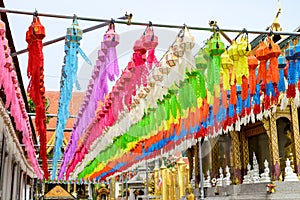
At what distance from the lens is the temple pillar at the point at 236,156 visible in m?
10.2

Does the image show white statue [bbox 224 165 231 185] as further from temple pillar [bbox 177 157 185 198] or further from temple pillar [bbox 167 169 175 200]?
temple pillar [bbox 167 169 175 200]

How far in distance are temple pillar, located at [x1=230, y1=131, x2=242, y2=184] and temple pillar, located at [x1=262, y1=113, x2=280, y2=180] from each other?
1466mm

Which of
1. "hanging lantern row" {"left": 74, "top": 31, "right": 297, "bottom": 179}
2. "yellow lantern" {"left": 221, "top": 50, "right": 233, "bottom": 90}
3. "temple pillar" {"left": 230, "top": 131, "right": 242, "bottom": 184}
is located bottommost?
"temple pillar" {"left": 230, "top": 131, "right": 242, "bottom": 184}

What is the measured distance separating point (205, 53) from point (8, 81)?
7.03 feet

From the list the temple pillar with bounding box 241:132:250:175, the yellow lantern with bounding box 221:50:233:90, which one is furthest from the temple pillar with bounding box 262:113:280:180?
the yellow lantern with bounding box 221:50:233:90

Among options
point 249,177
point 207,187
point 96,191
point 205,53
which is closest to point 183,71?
point 205,53

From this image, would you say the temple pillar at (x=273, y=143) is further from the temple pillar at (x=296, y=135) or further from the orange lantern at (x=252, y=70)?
the orange lantern at (x=252, y=70)

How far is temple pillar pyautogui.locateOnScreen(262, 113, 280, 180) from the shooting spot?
8.62 m

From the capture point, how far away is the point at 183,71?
4527 mm

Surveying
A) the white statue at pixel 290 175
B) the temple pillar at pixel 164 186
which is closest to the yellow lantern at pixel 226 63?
the white statue at pixel 290 175

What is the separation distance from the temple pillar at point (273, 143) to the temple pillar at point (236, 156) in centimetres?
147

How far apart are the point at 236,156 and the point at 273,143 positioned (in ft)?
5.82

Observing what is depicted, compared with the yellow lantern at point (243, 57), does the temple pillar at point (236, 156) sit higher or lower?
lower

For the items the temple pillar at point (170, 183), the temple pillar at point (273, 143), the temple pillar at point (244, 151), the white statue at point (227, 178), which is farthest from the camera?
the temple pillar at point (170, 183)
